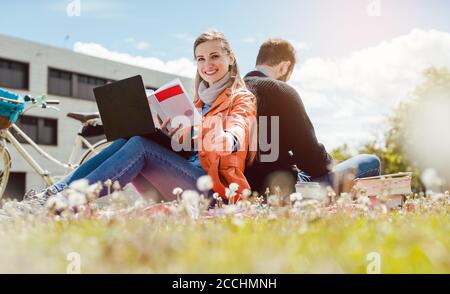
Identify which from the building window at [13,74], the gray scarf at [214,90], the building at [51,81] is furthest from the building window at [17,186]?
the gray scarf at [214,90]

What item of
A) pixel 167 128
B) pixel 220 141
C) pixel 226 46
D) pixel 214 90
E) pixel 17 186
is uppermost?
pixel 17 186

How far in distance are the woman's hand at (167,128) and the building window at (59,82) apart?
29.9 meters

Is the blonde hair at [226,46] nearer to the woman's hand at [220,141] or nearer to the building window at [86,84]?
the woman's hand at [220,141]

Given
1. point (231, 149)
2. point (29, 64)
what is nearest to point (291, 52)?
point (231, 149)

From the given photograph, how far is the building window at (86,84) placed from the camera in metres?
34.1

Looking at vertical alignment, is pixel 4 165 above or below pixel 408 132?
below

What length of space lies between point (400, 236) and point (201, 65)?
2.76 m

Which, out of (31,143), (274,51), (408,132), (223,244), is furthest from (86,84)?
(223,244)

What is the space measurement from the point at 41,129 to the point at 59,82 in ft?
10.8

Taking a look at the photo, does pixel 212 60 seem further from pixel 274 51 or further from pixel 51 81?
pixel 51 81

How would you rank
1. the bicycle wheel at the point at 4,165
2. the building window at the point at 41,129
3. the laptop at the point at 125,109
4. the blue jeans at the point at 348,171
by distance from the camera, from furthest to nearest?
the building window at the point at 41,129
the bicycle wheel at the point at 4,165
the blue jeans at the point at 348,171
the laptop at the point at 125,109

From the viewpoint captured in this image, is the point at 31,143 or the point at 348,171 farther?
the point at 31,143

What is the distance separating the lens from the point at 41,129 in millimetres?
32094
